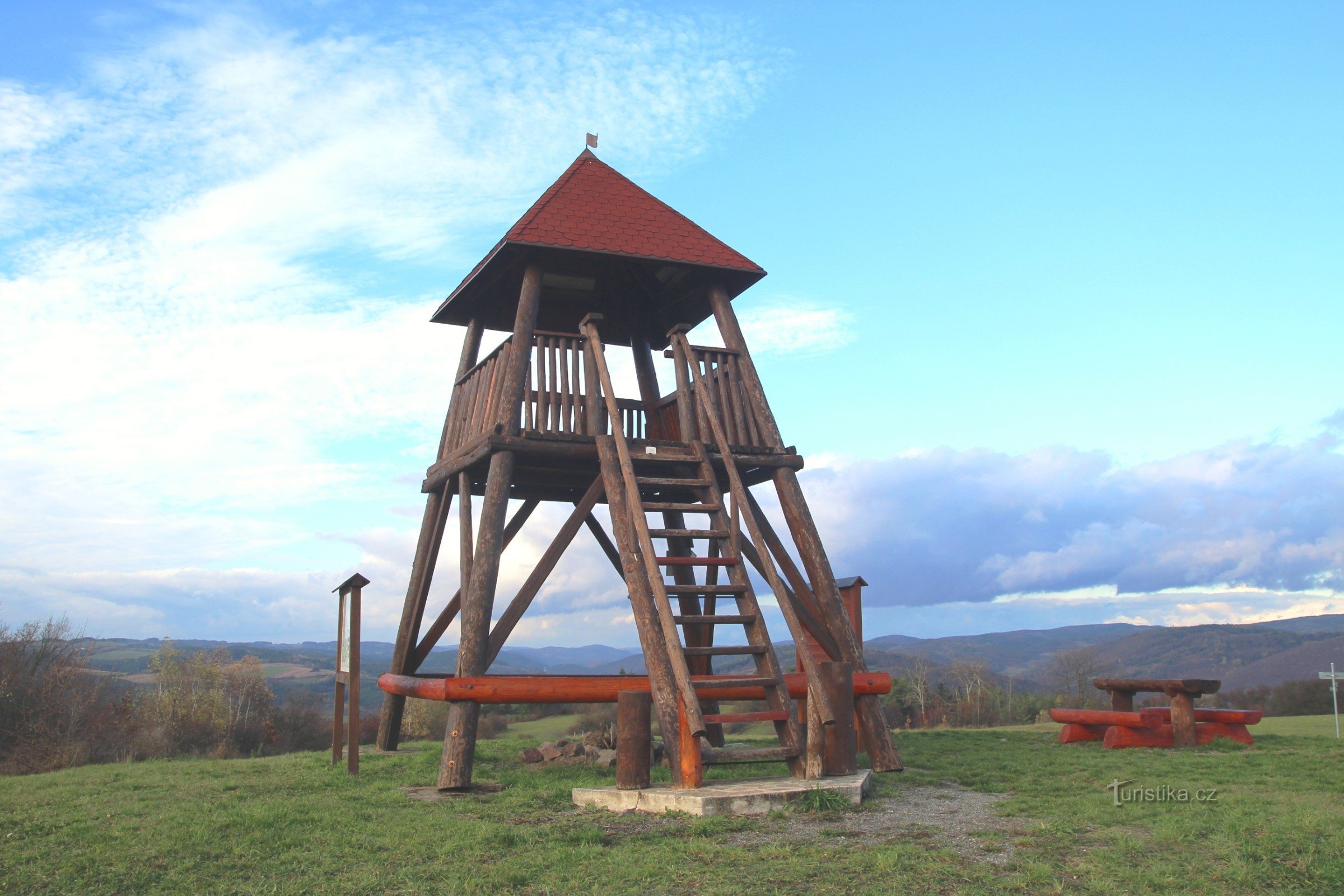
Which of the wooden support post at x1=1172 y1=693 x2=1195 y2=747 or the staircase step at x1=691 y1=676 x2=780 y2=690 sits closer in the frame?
the staircase step at x1=691 y1=676 x2=780 y2=690

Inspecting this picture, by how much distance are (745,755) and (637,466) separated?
442 centimetres

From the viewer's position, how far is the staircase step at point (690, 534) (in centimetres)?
909

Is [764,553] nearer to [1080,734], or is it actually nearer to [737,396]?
[737,396]

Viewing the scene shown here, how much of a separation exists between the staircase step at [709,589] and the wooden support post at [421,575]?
4645mm

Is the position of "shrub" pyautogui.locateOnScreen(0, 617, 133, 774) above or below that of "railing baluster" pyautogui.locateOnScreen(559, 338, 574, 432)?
below

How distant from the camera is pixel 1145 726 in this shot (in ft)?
40.7

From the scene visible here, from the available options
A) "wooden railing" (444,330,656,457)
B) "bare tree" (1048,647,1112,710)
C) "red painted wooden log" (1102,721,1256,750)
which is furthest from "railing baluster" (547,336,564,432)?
"bare tree" (1048,647,1112,710)

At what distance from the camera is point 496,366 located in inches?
429

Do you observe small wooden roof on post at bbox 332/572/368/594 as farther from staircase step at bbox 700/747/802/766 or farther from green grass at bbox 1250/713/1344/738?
green grass at bbox 1250/713/1344/738

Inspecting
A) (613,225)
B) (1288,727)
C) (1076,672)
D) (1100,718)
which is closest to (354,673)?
(613,225)

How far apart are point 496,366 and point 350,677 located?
3.66 meters

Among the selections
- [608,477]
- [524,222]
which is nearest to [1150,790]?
[608,477]

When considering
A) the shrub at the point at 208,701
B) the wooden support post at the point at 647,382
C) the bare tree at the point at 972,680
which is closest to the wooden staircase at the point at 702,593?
the wooden support post at the point at 647,382

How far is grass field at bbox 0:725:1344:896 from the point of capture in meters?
5.19
